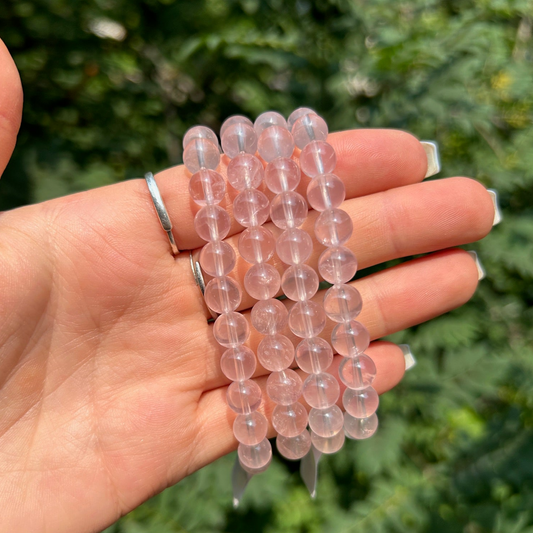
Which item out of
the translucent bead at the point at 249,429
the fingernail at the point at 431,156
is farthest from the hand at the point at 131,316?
the translucent bead at the point at 249,429

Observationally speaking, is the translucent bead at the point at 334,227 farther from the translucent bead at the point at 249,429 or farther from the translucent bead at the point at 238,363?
the translucent bead at the point at 249,429

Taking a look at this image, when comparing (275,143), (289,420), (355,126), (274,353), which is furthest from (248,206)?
(355,126)

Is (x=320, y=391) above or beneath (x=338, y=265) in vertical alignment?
beneath

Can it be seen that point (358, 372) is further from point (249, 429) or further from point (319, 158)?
point (319, 158)

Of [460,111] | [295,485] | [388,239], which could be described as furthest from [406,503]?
[460,111]

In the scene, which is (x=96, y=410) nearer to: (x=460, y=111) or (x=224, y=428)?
(x=224, y=428)

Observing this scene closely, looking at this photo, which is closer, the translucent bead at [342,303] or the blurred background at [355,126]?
the translucent bead at [342,303]
